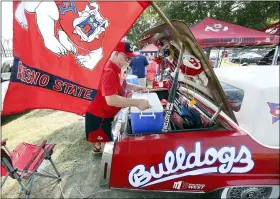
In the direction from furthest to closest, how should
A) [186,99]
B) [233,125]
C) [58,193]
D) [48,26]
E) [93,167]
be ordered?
[93,167], [58,193], [186,99], [233,125], [48,26]

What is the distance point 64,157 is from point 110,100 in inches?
79.6

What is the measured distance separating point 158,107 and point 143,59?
5129 mm

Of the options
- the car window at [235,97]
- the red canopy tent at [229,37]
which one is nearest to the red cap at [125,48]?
the car window at [235,97]

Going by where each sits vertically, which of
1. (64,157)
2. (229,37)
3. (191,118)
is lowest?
(64,157)

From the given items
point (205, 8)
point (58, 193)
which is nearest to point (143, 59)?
point (58, 193)

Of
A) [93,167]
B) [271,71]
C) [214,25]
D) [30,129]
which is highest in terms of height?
[214,25]

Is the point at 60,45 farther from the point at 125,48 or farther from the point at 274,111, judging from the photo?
the point at 274,111

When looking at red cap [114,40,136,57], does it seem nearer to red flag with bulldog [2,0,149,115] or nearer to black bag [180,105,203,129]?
red flag with bulldog [2,0,149,115]

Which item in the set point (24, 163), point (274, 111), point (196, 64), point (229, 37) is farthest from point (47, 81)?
point (229, 37)

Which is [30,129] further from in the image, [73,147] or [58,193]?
[58,193]

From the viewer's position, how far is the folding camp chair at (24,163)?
2.29 m

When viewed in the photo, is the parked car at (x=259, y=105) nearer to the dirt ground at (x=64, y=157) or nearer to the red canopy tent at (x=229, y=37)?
the dirt ground at (x=64, y=157)

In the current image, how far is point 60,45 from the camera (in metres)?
1.72

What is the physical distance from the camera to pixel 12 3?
Result: 62.6 inches
